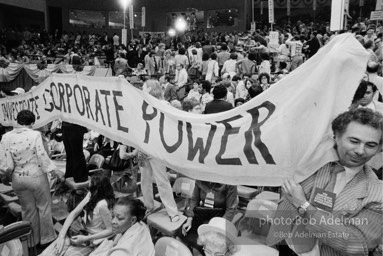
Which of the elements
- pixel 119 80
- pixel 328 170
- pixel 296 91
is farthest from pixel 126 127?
pixel 328 170

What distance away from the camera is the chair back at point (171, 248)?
2.65m

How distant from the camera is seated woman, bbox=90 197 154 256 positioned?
9.47 feet

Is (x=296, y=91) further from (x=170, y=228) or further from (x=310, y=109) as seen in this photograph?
(x=170, y=228)

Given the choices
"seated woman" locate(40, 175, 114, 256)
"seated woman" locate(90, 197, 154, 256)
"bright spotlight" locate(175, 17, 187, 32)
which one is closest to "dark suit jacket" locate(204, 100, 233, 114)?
"seated woman" locate(40, 175, 114, 256)

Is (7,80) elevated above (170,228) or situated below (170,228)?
above

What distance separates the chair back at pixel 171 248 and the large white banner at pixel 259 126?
583mm

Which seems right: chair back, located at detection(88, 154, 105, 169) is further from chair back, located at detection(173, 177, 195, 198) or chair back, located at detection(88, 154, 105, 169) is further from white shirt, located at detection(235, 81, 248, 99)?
white shirt, located at detection(235, 81, 248, 99)

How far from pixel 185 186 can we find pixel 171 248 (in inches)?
53.2

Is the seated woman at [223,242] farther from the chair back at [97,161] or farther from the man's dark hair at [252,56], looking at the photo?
the man's dark hair at [252,56]

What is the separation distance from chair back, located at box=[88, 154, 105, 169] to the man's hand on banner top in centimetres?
395

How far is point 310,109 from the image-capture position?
1.99 meters

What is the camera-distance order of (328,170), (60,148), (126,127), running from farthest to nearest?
1. (60,148)
2. (126,127)
3. (328,170)

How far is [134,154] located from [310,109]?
248 cm

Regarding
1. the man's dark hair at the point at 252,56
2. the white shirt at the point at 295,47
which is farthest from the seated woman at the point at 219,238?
the white shirt at the point at 295,47
